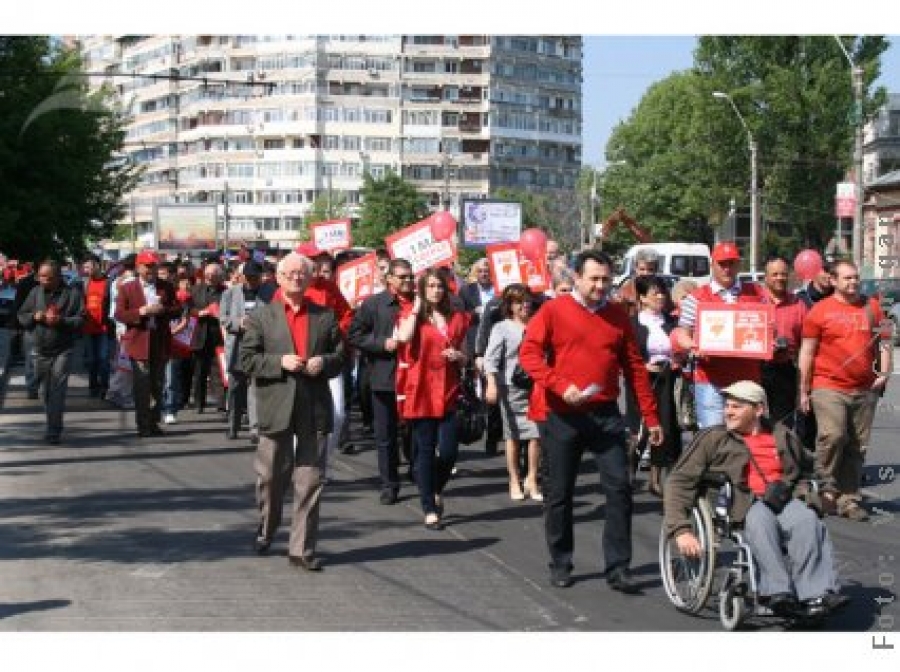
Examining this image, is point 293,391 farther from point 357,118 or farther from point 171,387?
point 357,118

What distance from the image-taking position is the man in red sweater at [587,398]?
816cm

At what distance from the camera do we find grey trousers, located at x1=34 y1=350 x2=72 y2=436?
1464 cm

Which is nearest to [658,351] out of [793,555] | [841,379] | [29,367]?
[841,379]

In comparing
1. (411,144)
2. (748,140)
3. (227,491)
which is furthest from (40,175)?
(411,144)

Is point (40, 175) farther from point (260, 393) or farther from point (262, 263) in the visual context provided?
point (260, 393)

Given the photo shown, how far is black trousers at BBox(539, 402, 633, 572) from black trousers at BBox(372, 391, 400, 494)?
3.04m

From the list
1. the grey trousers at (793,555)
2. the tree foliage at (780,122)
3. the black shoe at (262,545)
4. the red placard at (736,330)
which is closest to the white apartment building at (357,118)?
the tree foliage at (780,122)

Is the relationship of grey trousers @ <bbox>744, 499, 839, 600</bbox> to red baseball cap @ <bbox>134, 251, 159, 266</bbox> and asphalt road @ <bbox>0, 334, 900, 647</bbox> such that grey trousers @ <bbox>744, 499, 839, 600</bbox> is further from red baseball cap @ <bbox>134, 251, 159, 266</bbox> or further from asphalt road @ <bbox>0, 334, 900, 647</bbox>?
red baseball cap @ <bbox>134, 251, 159, 266</bbox>

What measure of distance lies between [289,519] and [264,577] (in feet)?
6.93

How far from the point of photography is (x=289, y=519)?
10.5m

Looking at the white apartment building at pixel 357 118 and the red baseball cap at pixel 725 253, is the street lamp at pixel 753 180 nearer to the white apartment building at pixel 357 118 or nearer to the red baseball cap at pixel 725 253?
the red baseball cap at pixel 725 253

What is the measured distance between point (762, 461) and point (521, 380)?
3.78 m

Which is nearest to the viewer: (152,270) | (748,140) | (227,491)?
(227,491)

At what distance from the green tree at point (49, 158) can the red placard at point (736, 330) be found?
23.6 metres
